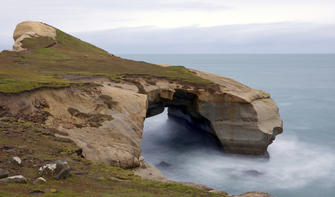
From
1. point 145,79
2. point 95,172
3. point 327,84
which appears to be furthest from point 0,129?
point 327,84

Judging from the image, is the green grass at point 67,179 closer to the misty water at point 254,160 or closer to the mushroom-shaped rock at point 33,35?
the misty water at point 254,160

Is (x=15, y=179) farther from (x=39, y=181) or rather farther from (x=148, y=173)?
(x=148, y=173)

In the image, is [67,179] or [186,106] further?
[186,106]

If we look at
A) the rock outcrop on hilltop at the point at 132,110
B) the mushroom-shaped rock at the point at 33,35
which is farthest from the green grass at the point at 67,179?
the mushroom-shaped rock at the point at 33,35

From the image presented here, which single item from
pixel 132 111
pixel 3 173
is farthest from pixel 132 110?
pixel 3 173

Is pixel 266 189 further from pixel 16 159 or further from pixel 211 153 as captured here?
pixel 16 159

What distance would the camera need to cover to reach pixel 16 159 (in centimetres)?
1534

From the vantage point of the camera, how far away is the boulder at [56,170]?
1470cm

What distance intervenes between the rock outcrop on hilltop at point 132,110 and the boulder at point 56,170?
608 cm

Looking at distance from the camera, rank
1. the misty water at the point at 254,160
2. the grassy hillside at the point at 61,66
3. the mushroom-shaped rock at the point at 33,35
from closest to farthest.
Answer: the misty water at the point at 254,160
the grassy hillside at the point at 61,66
the mushroom-shaped rock at the point at 33,35

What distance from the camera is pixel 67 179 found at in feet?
48.9

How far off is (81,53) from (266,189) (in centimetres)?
3616

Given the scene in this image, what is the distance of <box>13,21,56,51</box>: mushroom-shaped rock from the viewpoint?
52.8 metres

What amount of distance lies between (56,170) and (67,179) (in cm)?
62
